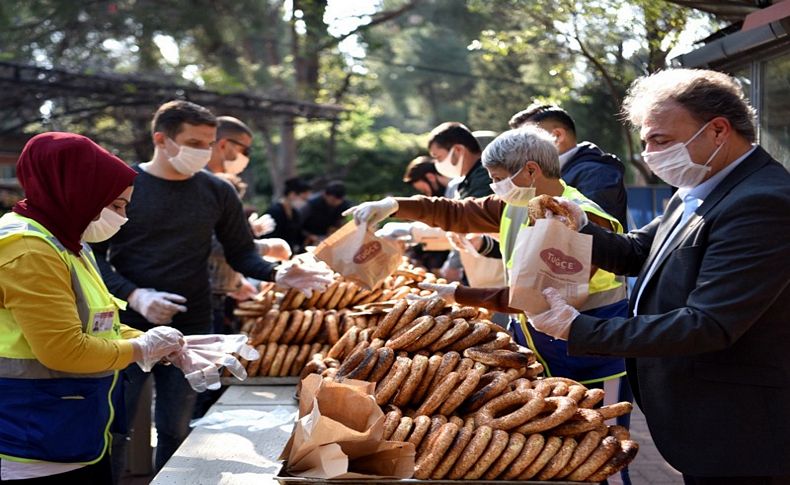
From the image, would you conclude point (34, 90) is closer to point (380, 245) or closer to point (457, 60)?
point (380, 245)

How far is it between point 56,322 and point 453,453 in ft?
4.33

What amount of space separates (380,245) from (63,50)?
51.3 feet

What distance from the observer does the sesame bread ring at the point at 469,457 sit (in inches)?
103

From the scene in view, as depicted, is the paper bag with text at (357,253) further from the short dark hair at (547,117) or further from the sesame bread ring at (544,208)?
the sesame bread ring at (544,208)

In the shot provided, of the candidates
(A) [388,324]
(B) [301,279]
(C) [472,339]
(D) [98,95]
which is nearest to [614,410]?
(C) [472,339]

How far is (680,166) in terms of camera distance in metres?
2.63

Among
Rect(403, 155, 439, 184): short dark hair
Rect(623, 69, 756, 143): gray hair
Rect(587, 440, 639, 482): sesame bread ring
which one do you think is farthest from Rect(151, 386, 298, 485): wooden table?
Rect(403, 155, 439, 184): short dark hair

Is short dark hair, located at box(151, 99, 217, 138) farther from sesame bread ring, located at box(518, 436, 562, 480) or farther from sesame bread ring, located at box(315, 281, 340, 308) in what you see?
sesame bread ring, located at box(518, 436, 562, 480)

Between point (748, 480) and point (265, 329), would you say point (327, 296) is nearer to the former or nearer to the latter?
point (265, 329)

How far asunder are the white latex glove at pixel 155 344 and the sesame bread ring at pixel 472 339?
1.07 metres

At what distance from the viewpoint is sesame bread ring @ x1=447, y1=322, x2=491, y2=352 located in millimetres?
3402

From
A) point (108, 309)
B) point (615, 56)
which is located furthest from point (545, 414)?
point (615, 56)

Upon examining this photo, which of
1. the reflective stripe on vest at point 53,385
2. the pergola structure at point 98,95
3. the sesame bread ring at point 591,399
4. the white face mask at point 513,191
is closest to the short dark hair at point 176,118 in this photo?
the reflective stripe on vest at point 53,385

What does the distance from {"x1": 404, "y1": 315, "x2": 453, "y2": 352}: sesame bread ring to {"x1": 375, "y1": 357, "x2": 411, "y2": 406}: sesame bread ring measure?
18 cm
